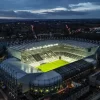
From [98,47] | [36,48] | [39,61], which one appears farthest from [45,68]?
[98,47]

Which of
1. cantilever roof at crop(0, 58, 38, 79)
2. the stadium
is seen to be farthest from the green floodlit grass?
cantilever roof at crop(0, 58, 38, 79)

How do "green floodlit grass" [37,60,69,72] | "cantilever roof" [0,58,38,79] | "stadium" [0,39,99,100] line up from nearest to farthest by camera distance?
"stadium" [0,39,99,100], "cantilever roof" [0,58,38,79], "green floodlit grass" [37,60,69,72]

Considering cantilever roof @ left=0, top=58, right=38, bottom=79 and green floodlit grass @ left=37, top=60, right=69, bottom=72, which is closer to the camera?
cantilever roof @ left=0, top=58, right=38, bottom=79

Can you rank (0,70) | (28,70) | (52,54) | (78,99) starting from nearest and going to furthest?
(78,99), (28,70), (0,70), (52,54)

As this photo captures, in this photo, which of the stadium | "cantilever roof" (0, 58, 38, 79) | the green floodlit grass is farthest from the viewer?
the green floodlit grass

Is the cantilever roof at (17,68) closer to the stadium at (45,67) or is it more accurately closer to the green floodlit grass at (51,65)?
the stadium at (45,67)

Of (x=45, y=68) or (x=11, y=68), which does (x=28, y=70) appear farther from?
(x=45, y=68)

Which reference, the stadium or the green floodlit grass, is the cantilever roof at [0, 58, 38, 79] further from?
the green floodlit grass

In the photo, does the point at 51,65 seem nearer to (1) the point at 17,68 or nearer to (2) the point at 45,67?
(2) the point at 45,67

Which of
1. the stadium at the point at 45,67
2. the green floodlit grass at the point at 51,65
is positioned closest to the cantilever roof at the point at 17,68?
the stadium at the point at 45,67
